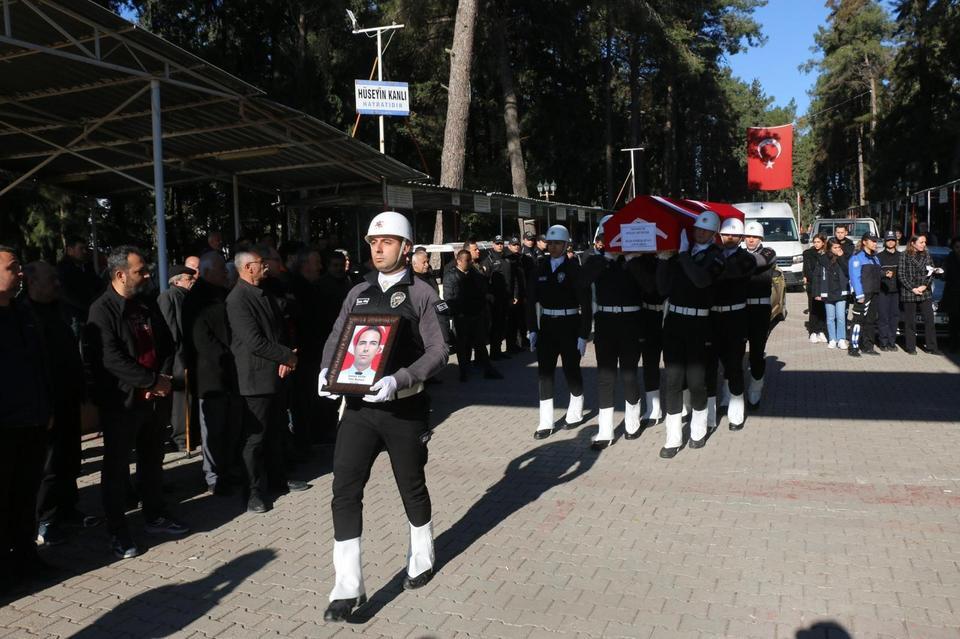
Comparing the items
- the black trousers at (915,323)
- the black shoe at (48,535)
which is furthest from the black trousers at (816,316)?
the black shoe at (48,535)

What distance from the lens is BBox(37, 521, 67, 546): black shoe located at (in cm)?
557

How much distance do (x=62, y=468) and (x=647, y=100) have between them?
4801cm

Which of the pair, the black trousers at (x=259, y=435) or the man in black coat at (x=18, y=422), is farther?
the black trousers at (x=259, y=435)

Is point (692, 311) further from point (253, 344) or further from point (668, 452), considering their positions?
point (253, 344)

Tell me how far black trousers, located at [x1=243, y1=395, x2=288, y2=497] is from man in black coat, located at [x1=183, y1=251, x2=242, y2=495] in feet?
0.84

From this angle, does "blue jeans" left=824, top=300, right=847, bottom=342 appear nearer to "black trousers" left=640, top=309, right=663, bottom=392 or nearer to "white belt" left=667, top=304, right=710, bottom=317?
"black trousers" left=640, top=309, right=663, bottom=392

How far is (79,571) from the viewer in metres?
5.09

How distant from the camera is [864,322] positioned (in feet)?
44.4

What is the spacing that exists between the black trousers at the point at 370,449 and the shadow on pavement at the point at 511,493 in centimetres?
52

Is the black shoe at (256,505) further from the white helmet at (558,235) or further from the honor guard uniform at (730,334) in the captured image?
the honor guard uniform at (730,334)

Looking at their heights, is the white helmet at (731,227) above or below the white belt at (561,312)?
above

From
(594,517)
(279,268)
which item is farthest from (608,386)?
(279,268)

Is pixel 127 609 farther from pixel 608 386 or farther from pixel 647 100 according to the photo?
pixel 647 100

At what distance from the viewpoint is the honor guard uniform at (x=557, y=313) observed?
810cm
